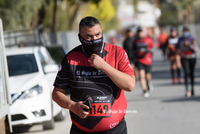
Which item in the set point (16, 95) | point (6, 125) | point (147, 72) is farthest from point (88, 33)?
point (147, 72)

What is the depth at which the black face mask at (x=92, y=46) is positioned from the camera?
11.2ft

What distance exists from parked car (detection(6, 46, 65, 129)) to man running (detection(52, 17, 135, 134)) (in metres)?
3.93

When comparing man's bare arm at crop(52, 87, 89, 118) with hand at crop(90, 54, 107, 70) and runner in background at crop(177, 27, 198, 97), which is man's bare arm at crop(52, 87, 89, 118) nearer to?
hand at crop(90, 54, 107, 70)

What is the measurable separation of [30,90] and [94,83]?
429 cm

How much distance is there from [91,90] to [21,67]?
5.50 meters

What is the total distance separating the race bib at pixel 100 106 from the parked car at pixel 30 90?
4.08 metres

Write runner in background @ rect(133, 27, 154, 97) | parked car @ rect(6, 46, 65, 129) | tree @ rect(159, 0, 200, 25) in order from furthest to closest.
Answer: tree @ rect(159, 0, 200, 25) < runner in background @ rect(133, 27, 154, 97) < parked car @ rect(6, 46, 65, 129)

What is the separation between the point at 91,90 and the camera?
11.5ft

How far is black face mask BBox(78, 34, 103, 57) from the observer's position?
3.42 metres

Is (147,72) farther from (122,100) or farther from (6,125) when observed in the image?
(122,100)

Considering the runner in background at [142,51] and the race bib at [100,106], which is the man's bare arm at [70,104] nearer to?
the race bib at [100,106]

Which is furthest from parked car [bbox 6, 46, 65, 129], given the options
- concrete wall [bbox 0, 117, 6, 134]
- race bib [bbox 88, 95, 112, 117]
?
race bib [bbox 88, 95, 112, 117]

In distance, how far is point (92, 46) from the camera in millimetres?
3439

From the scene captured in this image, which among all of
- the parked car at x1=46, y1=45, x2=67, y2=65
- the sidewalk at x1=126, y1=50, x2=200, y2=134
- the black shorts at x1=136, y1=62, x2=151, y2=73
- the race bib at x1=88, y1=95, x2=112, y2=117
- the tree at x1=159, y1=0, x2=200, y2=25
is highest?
the race bib at x1=88, y1=95, x2=112, y2=117
